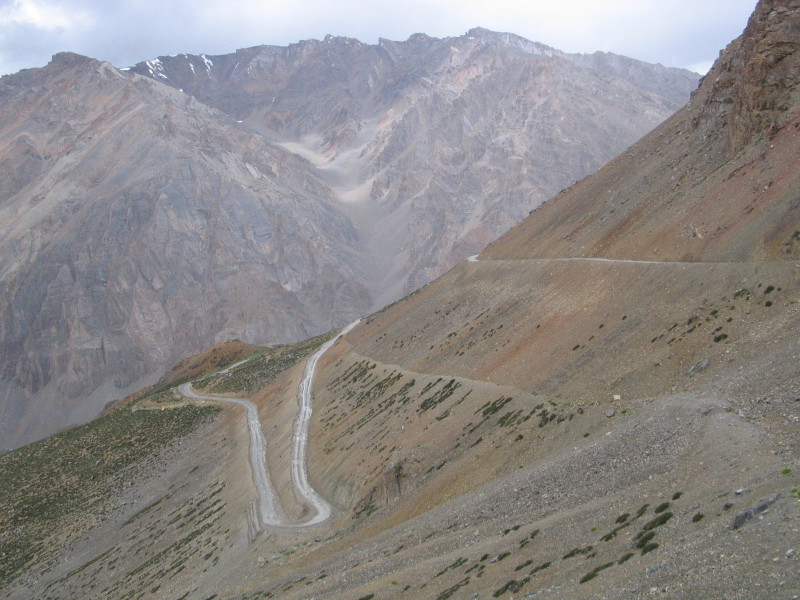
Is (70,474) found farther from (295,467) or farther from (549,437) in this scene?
(549,437)

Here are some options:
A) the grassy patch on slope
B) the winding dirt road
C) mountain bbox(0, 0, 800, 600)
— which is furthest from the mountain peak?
the grassy patch on slope

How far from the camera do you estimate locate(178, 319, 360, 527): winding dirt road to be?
41.9 metres

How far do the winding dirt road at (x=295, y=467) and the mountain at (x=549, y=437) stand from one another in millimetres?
795

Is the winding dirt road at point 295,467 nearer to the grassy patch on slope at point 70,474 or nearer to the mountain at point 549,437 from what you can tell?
the mountain at point 549,437

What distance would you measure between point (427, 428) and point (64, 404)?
599 feet

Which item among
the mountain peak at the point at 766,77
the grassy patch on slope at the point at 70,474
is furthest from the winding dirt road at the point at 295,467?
the mountain peak at the point at 766,77

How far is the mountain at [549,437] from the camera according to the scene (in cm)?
1723

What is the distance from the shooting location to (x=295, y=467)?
50.9 meters

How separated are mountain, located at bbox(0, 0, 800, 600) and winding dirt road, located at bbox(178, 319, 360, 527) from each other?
0.80m

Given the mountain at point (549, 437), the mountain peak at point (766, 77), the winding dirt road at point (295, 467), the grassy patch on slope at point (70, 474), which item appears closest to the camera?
the mountain at point (549, 437)

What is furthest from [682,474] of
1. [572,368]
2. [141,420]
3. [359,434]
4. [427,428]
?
[141,420]

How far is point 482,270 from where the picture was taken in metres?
70.0

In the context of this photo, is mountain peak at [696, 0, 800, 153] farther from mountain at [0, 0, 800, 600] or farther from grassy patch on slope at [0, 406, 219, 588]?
grassy patch on slope at [0, 406, 219, 588]

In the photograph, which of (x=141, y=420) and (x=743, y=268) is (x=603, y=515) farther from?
(x=141, y=420)
